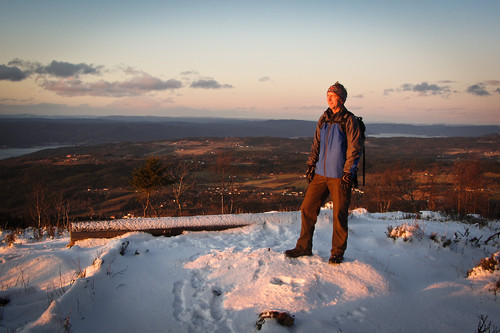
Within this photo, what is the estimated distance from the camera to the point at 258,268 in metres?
3.55

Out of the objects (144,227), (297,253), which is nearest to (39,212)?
(144,227)

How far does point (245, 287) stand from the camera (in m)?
3.15

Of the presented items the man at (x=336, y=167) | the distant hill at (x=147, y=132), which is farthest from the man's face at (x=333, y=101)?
the distant hill at (x=147, y=132)

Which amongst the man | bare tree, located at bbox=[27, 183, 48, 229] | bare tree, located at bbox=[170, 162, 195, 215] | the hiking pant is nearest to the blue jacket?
the man

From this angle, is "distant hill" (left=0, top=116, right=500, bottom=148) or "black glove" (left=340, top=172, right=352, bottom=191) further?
"distant hill" (left=0, top=116, right=500, bottom=148)

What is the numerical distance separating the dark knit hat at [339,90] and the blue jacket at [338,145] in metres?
0.16

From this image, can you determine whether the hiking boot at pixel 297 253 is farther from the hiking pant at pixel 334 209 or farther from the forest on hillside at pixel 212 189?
the forest on hillside at pixel 212 189

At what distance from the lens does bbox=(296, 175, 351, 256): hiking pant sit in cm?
356

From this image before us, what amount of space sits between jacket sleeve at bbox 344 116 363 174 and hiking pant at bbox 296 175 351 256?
0.23 metres

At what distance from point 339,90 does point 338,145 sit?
2.24ft

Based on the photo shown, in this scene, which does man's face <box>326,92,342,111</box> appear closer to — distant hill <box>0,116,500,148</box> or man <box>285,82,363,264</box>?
man <box>285,82,363,264</box>

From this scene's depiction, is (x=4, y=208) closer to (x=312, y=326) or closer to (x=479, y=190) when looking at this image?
(x=312, y=326)

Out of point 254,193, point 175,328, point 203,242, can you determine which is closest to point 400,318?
point 175,328

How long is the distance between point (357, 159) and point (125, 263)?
3117 millimetres
